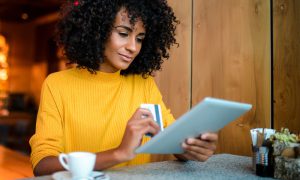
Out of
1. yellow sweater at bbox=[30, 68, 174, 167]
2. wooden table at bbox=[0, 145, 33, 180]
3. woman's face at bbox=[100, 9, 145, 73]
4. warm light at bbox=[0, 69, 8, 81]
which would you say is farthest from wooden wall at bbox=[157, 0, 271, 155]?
warm light at bbox=[0, 69, 8, 81]

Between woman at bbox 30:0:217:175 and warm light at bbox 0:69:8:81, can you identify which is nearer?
woman at bbox 30:0:217:175

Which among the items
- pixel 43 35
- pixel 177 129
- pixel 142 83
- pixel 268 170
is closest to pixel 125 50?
pixel 142 83

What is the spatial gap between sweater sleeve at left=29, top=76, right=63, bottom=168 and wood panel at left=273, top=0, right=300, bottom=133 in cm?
111

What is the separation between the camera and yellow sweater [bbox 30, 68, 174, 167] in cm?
139

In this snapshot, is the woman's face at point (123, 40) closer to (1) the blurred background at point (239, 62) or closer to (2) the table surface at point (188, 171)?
(2) the table surface at point (188, 171)

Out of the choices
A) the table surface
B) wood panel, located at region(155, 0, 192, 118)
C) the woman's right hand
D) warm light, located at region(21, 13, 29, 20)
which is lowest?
the table surface

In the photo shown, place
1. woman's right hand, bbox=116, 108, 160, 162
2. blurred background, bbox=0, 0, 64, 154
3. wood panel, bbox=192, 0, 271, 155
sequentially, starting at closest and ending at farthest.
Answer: woman's right hand, bbox=116, 108, 160, 162
wood panel, bbox=192, 0, 271, 155
blurred background, bbox=0, 0, 64, 154

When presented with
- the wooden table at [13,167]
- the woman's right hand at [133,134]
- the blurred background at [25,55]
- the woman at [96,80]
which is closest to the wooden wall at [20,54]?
the blurred background at [25,55]

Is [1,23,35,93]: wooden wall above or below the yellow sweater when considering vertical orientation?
above

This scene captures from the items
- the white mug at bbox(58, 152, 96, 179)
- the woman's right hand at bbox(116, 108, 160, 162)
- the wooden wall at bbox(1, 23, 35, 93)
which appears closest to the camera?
the white mug at bbox(58, 152, 96, 179)

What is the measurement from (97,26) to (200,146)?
72 cm

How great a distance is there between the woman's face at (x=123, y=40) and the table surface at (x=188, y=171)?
468 mm

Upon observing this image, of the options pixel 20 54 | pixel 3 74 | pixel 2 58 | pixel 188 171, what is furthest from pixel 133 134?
pixel 20 54

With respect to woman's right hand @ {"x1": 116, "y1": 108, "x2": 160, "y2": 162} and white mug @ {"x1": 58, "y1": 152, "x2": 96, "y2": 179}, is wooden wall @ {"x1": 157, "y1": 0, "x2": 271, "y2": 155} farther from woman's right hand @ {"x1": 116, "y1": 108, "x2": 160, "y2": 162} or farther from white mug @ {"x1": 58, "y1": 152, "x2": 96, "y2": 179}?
white mug @ {"x1": 58, "y1": 152, "x2": 96, "y2": 179}
